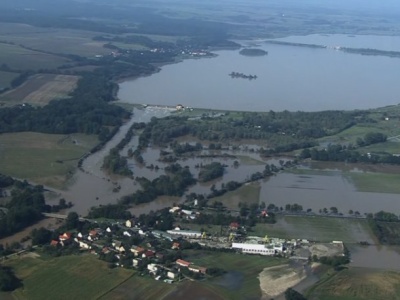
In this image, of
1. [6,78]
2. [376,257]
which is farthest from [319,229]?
[6,78]

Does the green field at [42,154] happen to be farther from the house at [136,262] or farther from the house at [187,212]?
the house at [136,262]

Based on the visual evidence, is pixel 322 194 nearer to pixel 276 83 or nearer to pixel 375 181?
pixel 375 181

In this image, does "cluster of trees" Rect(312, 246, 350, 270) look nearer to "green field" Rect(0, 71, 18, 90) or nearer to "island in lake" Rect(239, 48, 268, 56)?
"green field" Rect(0, 71, 18, 90)

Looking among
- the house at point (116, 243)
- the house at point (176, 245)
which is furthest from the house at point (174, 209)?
the house at point (116, 243)

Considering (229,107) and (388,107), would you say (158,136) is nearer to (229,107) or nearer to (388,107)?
(229,107)

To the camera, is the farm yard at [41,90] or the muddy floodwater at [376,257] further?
the farm yard at [41,90]

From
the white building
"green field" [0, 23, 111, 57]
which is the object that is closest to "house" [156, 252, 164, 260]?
the white building
